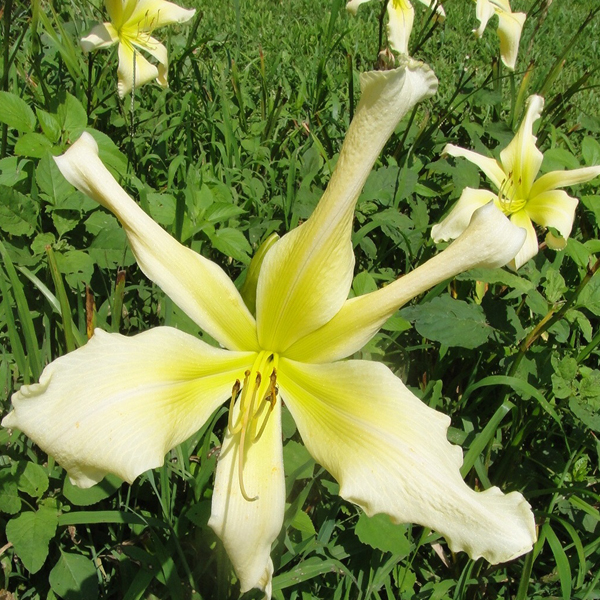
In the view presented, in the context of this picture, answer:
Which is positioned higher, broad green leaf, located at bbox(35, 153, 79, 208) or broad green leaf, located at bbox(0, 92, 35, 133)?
broad green leaf, located at bbox(0, 92, 35, 133)

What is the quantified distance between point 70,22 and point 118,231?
1716 mm

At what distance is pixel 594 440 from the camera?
6.36 ft

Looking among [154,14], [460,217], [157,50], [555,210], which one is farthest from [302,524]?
[154,14]

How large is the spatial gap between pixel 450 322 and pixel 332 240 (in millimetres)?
693

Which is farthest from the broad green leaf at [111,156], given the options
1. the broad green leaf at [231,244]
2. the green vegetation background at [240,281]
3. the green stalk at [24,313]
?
the green stalk at [24,313]

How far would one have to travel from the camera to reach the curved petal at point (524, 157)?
6.92 feet

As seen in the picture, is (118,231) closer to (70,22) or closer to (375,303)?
(375,303)

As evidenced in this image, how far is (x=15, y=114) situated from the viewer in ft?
6.17

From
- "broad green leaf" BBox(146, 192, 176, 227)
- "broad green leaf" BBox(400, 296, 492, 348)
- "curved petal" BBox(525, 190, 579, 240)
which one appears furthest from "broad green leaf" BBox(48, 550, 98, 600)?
"curved petal" BBox(525, 190, 579, 240)

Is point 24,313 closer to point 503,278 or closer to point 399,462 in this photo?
point 399,462

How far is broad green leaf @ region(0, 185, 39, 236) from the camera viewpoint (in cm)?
172

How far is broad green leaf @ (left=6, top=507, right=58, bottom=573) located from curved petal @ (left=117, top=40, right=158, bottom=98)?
4.80 feet

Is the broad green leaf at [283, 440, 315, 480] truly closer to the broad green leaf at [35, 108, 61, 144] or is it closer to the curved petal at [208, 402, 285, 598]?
the curved petal at [208, 402, 285, 598]

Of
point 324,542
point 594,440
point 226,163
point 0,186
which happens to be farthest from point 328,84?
point 324,542
